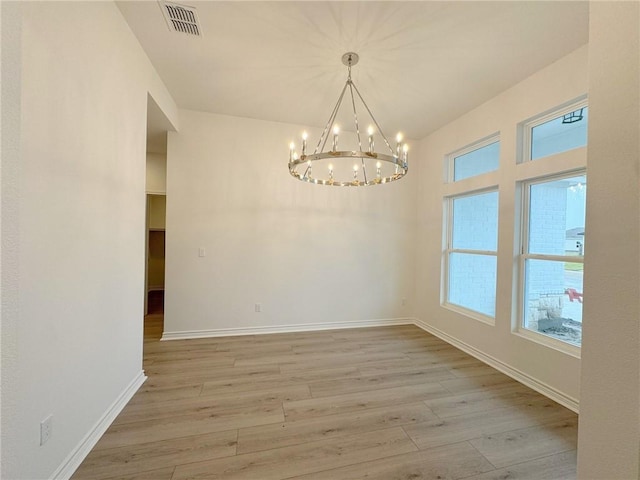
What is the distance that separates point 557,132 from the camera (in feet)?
8.30

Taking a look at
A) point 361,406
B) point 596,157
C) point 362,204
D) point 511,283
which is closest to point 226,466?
point 361,406

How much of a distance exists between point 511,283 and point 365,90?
8.84 feet

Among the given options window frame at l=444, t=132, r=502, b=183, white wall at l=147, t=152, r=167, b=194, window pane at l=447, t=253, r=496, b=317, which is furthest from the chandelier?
white wall at l=147, t=152, r=167, b=194

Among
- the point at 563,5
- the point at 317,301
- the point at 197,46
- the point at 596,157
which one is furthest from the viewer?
the point at 317,301

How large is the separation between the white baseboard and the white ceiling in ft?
9.95

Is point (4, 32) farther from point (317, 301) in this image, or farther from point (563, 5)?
point (317, 301)

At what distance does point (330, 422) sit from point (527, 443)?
1.38 meters

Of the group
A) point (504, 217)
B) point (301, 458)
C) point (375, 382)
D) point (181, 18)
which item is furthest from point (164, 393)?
point (504, 217)

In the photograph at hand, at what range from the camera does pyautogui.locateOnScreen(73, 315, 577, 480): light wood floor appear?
158 cm

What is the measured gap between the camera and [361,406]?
7.11 ft

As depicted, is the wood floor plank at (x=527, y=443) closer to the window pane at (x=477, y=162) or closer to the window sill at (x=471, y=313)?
the window sill at (x=471, y=313)

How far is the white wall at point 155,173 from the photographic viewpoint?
457 cm

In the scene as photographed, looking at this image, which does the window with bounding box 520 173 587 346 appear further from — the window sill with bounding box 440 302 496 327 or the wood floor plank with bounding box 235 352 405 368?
the wood floor plank with bounding box 235 352 405 368

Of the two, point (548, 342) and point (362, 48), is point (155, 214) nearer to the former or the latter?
point (362, 48)
